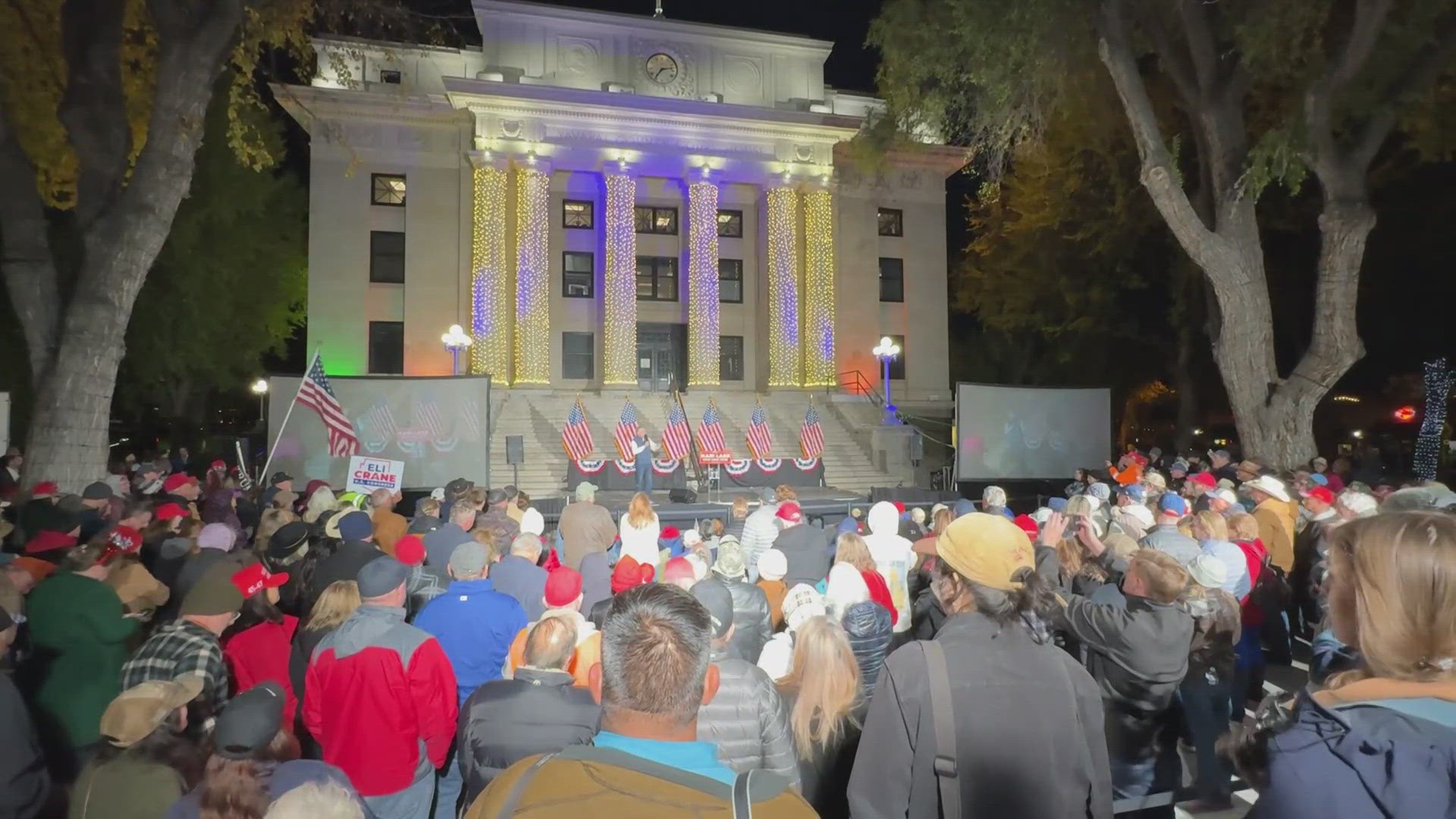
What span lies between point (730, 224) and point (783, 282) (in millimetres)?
3758

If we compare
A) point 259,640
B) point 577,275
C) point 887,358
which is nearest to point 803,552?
point 259,640

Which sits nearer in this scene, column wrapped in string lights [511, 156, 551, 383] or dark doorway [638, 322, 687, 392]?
column wrapped in string lights [511, 156, 551, 383]

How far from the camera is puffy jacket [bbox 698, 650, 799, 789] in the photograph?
3293 millimetres

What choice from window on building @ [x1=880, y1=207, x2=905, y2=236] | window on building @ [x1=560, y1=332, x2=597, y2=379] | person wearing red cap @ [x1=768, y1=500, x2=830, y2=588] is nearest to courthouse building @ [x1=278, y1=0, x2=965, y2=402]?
window on building @ [x1=560, y1=332, x2=597, y2=379]

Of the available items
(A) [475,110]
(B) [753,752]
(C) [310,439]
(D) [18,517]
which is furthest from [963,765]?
(A) [475,110]

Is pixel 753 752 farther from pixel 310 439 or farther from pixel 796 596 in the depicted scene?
pixel 310 439

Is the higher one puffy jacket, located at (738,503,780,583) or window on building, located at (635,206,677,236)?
window on building, located at (635,206,677,236)

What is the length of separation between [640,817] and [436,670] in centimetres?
288

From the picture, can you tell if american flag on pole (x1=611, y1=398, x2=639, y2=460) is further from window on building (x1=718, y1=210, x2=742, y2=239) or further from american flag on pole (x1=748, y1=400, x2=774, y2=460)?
window on building (x1=718, y1=210, x2=742, y2=239)

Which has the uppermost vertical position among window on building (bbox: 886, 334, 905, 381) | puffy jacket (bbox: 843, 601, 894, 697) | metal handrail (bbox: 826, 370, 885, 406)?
window on building (bbox: 886, 334, 905, 381)

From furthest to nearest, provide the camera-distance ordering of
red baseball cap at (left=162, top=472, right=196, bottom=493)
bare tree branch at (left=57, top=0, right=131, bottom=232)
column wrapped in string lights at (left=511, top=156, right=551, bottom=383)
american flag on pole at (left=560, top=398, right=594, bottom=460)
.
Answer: column wrapped in string lights at (left=511, top=156, right=551, bottom=383) → american flag on pole at (left=560, top=398, right=594, bottom=460) → bare tree branch at (left=57, top=0, right=131, bottom=232) → red baseball cap at (left=162, top=472, right=196, bottom=493)

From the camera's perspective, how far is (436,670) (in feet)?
13.2

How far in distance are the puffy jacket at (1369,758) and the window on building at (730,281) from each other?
103ft

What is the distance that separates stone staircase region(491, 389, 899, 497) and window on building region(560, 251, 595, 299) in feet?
16.3
